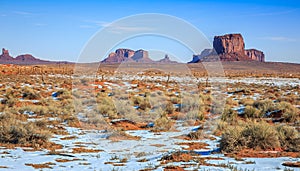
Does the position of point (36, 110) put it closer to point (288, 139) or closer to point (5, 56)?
point (288, 139)

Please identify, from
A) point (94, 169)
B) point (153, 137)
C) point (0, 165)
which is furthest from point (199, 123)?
point (0, 165)

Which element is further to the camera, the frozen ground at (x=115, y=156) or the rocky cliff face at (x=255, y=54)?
the rocky cliff face at (x=255, y=54)

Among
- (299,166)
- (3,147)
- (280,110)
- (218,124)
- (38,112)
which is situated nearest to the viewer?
(299,166)

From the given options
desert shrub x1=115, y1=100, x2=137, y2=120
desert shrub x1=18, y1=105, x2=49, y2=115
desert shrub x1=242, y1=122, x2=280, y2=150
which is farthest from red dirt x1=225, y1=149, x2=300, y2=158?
desert shrub x1=18, y1=105, x2=49, y2=115

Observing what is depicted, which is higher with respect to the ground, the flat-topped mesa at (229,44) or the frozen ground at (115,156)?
the flat-topped mesa at (229,44)

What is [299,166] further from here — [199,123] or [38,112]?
[38,112]

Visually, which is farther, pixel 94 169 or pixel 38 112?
pixel 38 112

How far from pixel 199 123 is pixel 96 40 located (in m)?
7.34

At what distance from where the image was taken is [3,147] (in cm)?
957

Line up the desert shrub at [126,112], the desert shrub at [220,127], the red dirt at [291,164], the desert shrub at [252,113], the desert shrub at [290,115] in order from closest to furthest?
the red dirt at [291,164]
the desert shrub at [220,127]
the desert shrub at [290,115]
the desert shrub at [126,112]
the desert shrub at [252,113]

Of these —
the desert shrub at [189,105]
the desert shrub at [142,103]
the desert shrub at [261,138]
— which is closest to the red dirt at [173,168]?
the desert shrub at [261,138]

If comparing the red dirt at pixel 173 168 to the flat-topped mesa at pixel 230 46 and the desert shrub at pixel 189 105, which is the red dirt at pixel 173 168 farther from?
the flat-topped mesa at pixel 230 46

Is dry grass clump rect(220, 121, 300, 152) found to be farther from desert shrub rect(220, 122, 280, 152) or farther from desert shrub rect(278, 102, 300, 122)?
desert shrub rect(278, 102, 300, 122)

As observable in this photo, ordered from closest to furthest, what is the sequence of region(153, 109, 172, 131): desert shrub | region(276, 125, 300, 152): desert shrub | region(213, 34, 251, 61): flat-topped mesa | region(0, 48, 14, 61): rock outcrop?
1. region(276, 125, 300, 152): desert shrub
2. region(153, 109, 172, 131): desert shrub
3. region(213, 34, 251, 61): flat-topped mesa
4. region(0, 48, 14, 61): rock outcrop
